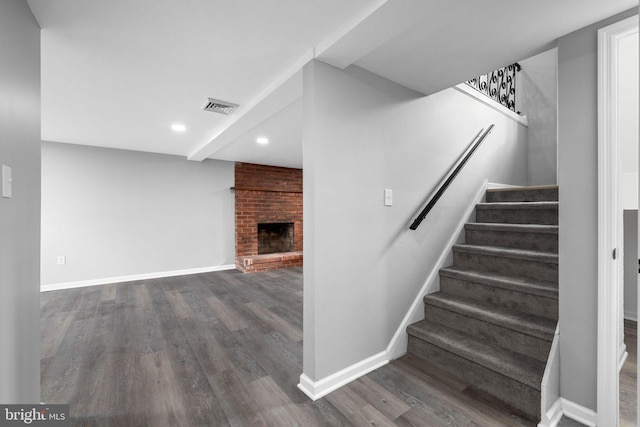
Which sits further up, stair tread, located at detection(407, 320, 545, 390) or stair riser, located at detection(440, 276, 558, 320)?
stair riser, located at detection(440, 276, 558, 320)

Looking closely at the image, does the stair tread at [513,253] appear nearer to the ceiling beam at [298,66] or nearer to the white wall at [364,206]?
the white wall at [364,206]

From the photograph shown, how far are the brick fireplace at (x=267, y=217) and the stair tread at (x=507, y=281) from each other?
365cm

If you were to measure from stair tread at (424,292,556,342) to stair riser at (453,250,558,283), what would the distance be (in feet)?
1.02

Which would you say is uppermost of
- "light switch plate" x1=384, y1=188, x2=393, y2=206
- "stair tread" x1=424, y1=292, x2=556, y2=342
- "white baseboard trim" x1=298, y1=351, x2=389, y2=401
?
"light switch plate" x1=384, y1=188, x2=393, y2=206

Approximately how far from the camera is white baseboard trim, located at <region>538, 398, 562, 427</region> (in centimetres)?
137

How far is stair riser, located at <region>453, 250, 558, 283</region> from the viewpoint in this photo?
75.5 inches

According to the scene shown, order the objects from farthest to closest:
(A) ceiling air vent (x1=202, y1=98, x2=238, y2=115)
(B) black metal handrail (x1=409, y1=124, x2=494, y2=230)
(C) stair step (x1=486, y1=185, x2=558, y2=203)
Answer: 1. (C) stair step (x1=486, y1=185, x2=558, y2=203)
2. (A) ceiling air vent (x1=202, y1=98, x2=238, y2=115)
3. (B) black metal handrail (x1=409, y1=124, x2=494, y2=230)

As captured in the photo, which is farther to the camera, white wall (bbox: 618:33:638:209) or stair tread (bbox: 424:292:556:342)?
stair tread (bbox: 424:292:556:342)

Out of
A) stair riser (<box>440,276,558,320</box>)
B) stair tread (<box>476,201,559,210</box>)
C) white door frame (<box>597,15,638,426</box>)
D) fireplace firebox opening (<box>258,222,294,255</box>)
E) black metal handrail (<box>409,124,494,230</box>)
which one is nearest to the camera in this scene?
white door frame (<box>597,15,638,426</box>)

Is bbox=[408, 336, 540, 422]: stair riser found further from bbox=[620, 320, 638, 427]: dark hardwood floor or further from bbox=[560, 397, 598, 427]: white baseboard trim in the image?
bbox=[620, 320, 638, 427]: dark hardwood floor

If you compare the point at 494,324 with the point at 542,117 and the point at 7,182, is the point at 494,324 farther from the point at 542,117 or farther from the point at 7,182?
the point at 542,117

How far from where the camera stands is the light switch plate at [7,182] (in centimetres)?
101

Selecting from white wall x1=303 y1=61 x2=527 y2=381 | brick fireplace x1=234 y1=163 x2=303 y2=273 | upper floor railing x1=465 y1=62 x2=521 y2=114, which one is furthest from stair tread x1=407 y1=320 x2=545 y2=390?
brick fireplace x1=234 y1=163 x2=303 y2=273

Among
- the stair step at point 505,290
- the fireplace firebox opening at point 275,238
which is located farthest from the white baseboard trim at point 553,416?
the fireplace firebox opening at point 275,238
